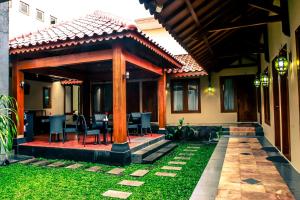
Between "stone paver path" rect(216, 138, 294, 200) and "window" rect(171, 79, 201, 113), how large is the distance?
682 cm

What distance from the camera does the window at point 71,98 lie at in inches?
622

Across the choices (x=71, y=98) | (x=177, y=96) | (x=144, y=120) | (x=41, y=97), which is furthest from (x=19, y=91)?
(x=71, y=98)

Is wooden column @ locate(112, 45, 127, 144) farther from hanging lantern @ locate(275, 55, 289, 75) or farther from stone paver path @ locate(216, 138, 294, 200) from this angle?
hanging lantern @ locate(275, 55, 289, 75)

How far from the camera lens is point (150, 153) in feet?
24.2

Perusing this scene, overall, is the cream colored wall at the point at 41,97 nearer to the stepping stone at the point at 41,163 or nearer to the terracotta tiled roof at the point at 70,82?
the terracotta tiled roof at the point at 70,82

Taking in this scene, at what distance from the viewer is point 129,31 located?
5.94 m

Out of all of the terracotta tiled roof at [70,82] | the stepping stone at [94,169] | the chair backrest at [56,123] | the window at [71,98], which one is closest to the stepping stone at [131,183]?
the stepping stone at [94,169]

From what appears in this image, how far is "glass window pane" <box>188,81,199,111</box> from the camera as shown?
12.4 m

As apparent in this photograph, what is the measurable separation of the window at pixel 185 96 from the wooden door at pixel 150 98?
39.5 inches

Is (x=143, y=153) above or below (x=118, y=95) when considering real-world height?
below

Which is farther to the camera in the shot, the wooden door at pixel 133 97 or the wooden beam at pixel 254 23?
the wooden door at pixel 133 97

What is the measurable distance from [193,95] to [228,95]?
1787 mm

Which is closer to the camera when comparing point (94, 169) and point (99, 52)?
point (94, 169)

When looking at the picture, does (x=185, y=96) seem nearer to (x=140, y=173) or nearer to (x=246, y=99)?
(x=246, y=99)
